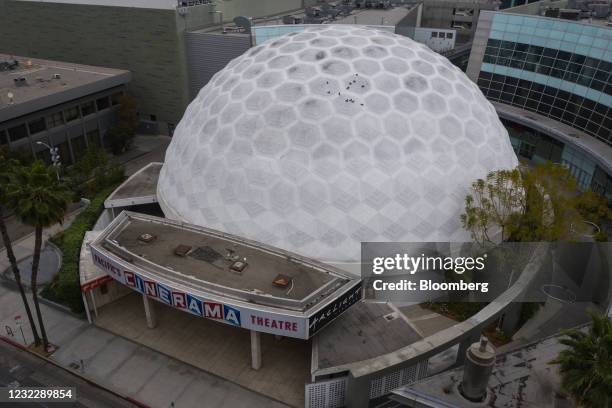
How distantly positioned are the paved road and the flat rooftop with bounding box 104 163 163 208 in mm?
12123

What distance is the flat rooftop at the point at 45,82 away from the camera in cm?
4393

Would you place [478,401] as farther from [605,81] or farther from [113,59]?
[113,59]

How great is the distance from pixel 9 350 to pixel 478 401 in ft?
Answer: 84.2

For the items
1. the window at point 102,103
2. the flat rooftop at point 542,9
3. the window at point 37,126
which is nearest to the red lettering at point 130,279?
the window at point 37,126

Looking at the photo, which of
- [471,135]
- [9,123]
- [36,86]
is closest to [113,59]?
[36,86]

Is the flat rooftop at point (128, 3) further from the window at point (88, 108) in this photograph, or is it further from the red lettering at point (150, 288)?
the red lettering at point (150, 288)

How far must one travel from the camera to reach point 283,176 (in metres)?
27.6

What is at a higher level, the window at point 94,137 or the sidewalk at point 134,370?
the window at point 94,137

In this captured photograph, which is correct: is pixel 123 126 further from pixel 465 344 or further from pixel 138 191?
pixel 465 344

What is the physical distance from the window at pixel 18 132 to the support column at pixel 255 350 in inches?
1370

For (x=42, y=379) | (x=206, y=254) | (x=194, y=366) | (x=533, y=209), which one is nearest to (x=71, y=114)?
(x=206, y=254)

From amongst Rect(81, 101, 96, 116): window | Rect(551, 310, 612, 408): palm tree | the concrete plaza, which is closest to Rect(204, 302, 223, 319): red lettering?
the concrete plaza

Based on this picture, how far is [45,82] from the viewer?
50.4 meters

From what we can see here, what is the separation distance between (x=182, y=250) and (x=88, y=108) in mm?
33447
